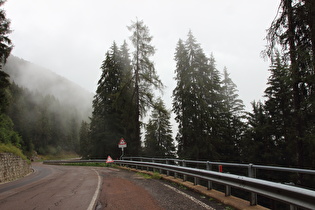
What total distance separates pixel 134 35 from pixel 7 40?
10.8m

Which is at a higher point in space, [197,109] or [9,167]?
[197,109]

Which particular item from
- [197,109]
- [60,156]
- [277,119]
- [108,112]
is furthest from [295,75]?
[60,156]

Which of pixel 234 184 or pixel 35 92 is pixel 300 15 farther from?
pixel 35 92

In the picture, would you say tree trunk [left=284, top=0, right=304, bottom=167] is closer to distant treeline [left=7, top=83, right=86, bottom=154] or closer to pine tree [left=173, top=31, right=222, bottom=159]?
pine tree [left=173, top=31, right=222, bottom=159]

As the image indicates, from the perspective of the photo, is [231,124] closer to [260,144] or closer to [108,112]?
[260,144]

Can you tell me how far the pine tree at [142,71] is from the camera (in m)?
20.7

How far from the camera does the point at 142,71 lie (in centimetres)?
2092

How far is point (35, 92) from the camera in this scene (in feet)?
465

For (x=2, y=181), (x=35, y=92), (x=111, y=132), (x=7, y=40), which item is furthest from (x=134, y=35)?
(x=35, y=92)

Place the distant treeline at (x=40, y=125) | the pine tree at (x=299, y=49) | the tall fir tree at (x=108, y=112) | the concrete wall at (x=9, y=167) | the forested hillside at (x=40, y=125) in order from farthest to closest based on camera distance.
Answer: the distant treeline at (x=40, y=125)
the forested hillside at (x=40, y=125)
the tall fir tree at (x=108, y=112)
the concrete wall at (x=9, y=167)
the pine tree at (x=299, y=49)

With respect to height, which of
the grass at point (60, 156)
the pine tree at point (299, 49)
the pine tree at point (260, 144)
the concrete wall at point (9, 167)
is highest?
the pine tree at point (299, 49)

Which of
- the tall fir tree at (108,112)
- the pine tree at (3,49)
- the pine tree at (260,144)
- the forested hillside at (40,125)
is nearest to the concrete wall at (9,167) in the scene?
the pine tree at (3,49)

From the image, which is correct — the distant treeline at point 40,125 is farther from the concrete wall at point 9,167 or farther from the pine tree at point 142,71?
the pine tree at point 142,71

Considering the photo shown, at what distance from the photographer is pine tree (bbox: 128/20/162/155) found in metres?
20.7
